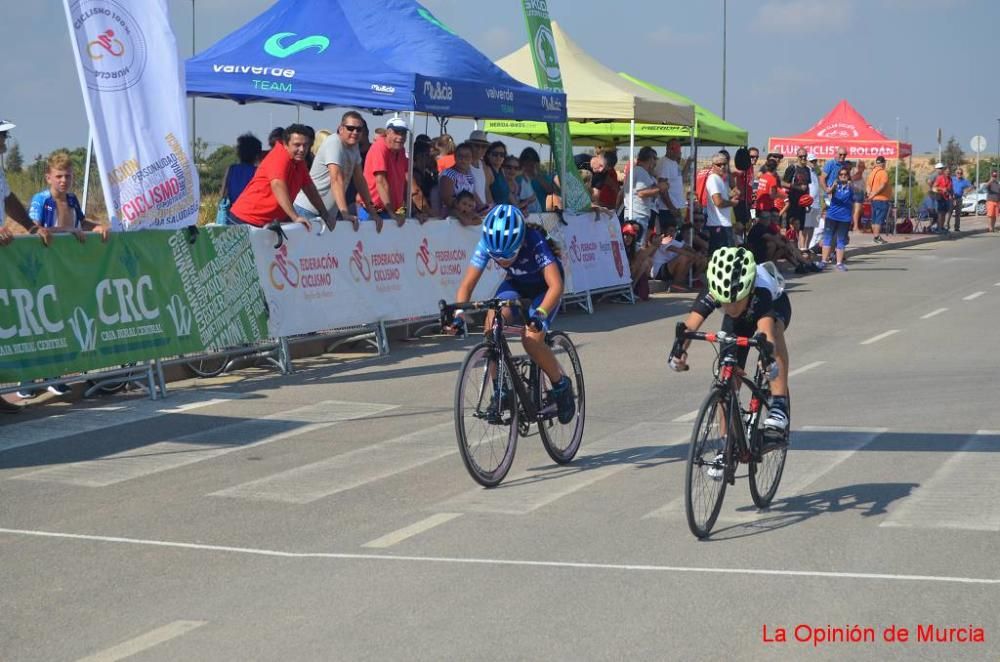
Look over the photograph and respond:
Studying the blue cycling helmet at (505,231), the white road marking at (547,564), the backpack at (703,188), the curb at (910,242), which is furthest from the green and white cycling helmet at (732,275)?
the curb at (910,242)

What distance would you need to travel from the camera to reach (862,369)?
44.5 feet

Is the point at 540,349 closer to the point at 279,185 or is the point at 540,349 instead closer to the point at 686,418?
the point at 686,418

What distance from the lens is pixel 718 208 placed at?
2278 cm

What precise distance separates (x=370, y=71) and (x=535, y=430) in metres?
7.72

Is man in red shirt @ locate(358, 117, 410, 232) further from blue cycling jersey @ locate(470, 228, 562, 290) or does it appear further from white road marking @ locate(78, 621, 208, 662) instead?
white road marking @ locate(78, 621, 208, 662)

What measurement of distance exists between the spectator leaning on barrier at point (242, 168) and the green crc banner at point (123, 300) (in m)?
2.50

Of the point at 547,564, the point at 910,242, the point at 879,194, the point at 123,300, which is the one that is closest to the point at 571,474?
the point at 547,564

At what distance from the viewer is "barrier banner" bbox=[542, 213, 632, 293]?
19.1m

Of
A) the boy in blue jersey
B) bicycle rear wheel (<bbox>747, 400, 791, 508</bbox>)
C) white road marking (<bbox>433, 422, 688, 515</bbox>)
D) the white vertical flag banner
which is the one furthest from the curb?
bicycle rear wheel (<bbox>747, 400, 791, 508</bbox>)

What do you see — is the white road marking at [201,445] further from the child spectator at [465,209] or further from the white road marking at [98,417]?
the child spectator at [465,209]

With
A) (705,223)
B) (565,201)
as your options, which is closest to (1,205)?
(565,201)

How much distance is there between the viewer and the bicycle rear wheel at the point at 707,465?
680cm

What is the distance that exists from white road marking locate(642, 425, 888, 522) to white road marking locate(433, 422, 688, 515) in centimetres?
75

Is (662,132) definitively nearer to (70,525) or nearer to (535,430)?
(535,430)
